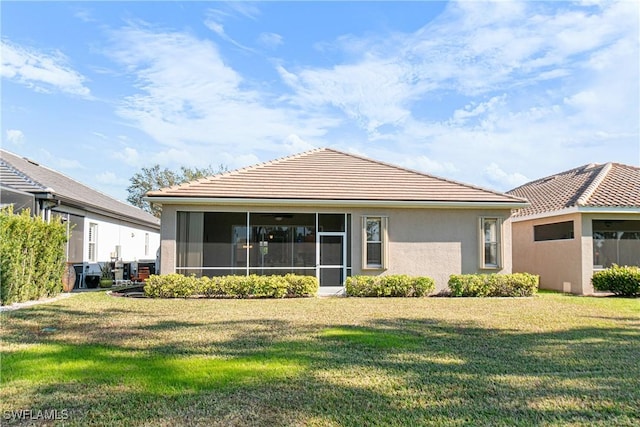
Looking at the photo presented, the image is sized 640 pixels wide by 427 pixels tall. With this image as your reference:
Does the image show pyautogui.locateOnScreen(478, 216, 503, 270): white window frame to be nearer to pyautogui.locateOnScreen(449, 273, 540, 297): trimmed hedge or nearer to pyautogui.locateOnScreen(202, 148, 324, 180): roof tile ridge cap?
pyautogui.locateOnScreen(449, 273, 540, 297): trimmed hedge

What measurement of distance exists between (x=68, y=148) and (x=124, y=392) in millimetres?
17039

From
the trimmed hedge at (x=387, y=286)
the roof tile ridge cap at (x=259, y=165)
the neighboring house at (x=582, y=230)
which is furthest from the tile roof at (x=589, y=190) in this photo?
the roof tile ridge cap at (x=259, y=165)

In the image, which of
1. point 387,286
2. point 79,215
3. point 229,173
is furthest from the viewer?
point 79,215

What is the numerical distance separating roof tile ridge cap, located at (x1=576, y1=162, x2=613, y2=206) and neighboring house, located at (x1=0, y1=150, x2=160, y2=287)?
58.8ft

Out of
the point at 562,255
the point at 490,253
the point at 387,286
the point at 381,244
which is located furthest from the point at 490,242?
the point at 387,286

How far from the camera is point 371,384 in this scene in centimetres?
Result: 498

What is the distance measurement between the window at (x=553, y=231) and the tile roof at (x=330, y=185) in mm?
3106

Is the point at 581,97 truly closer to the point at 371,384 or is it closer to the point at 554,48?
the point at 554,48

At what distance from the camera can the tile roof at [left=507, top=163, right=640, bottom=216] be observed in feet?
52.6

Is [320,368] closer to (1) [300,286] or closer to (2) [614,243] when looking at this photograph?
(1) [300,286]

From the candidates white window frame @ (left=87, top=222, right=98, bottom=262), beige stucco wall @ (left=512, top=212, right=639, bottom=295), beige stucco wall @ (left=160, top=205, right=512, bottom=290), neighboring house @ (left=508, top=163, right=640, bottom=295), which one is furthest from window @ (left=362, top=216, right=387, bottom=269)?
white window frame @ (left=87, top=222, right=98, bottom=262)

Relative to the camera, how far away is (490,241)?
50.9 ft

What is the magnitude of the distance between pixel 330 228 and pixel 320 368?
962cm

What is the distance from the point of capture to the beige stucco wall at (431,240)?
15039mm
